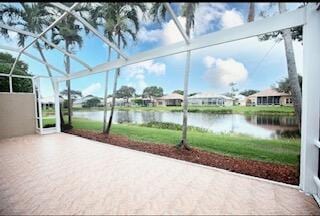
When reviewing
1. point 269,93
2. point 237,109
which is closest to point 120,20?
point 237,109

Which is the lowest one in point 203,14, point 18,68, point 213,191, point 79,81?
point 213,191

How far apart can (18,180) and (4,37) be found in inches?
181

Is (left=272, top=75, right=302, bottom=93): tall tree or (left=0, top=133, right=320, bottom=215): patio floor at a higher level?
(left=272, top=75, right=302, bottom=93): tall tree

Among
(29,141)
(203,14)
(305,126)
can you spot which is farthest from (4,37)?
(305,126)

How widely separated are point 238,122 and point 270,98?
2.81 feet

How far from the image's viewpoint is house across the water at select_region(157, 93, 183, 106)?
548cm

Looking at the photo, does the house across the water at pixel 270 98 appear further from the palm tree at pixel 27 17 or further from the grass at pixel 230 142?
the palm tree at pixel 27 17

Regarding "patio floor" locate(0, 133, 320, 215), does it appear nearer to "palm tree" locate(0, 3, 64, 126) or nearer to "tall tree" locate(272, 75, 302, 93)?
"tall tree" locate(272, 75, 302, 93)

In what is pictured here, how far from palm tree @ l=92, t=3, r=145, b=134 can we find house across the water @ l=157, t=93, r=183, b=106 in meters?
2.04

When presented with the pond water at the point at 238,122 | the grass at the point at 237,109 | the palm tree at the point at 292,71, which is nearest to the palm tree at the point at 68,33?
the pond water at the point at 238,122

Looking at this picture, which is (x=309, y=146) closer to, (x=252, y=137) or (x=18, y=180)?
(x=252, y=137)

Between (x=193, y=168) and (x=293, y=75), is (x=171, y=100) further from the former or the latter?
(x=293, y=75)

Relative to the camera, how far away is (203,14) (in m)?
4.39

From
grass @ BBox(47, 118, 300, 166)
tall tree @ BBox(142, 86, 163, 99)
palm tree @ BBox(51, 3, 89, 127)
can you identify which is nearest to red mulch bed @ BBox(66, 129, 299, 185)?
grass @ BBox(47, 118, 300, 166)
